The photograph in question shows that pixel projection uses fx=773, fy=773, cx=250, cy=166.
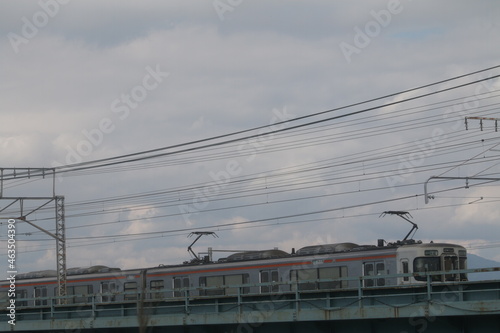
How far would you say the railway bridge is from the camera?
62.6 ft

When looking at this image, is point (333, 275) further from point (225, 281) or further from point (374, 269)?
point (225, 281)

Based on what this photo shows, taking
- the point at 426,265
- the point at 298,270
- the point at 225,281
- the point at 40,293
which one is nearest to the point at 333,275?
the point at 298,270

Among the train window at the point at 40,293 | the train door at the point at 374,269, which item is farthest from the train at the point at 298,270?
the train window at the point at 40,293

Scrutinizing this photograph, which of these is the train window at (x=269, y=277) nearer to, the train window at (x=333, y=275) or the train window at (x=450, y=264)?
the train window at (x=333, y=275)

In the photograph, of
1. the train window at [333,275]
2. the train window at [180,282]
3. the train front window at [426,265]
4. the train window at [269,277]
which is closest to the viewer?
the train front window at [426,265]

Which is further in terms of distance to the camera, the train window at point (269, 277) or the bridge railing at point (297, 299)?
the train window at point (269, 277)

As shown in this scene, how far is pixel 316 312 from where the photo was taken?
21562mm

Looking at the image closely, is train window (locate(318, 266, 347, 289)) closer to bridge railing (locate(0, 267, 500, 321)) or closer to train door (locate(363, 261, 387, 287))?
train door (locate(363, 261, 387, 287))

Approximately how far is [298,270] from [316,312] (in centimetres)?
1424

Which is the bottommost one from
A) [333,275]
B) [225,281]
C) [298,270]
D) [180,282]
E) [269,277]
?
[180,282]

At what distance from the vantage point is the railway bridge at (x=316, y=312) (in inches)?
751

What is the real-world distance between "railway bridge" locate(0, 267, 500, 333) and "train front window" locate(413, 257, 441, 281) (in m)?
10.3

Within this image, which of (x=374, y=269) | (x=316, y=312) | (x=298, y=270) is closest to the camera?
(x=316, y=312)

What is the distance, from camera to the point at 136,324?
2552 centimetres
